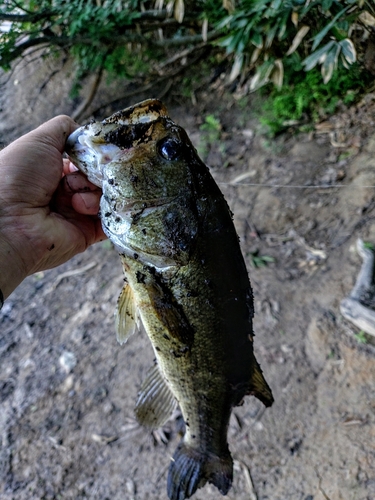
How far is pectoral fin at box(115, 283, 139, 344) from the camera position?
210 cm

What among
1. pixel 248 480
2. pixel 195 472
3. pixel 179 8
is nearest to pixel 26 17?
pixel 179 8

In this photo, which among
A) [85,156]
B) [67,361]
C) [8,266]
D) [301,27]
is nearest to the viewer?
[85,156]

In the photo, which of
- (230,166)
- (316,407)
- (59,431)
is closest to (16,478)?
(59,431)

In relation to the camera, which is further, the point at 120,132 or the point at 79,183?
the point at 79,183

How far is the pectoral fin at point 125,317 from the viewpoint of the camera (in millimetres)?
2100

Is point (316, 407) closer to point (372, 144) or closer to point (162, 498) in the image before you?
point (162, 498)

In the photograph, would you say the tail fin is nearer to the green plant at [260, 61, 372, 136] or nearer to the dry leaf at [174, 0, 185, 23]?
the dry leaf at [174, 0, 185, 23]

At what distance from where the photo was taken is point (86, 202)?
231 cm

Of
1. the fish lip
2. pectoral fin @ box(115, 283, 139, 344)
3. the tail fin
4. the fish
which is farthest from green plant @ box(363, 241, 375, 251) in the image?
the fish lip

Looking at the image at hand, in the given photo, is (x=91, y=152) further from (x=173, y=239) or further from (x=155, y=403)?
(x=155, y=403)

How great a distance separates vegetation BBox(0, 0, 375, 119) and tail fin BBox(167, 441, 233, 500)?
317 cm

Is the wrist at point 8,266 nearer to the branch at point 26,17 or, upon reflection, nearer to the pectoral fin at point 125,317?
the pectoral fin at point 125,317

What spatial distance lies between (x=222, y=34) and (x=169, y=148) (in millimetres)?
4245

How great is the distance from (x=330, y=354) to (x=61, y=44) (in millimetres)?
4499
